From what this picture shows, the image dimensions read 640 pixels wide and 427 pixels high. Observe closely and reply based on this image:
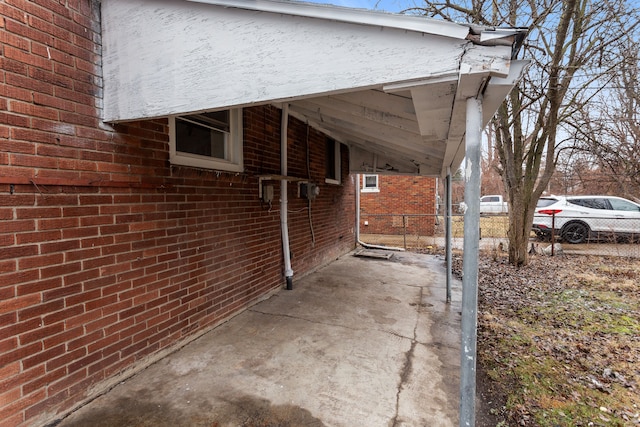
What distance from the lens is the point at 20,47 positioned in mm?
1837

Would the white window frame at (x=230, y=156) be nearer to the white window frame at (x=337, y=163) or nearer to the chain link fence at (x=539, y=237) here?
the white window frame at (x=337, y=163)

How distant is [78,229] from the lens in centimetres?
214

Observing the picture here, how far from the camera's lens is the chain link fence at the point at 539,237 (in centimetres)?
869

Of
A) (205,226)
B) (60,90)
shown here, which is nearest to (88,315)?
(205,226)

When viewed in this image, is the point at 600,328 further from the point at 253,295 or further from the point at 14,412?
the point at 14,412

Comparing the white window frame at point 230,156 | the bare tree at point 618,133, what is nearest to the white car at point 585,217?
the bare tree at point 618,133

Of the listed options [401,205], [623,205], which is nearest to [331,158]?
[401,205]

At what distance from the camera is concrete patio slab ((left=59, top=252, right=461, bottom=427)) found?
212 centimetres

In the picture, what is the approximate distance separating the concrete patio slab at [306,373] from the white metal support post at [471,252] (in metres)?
0.61

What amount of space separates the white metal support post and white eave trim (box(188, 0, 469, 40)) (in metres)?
0.39

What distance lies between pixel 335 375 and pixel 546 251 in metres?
8.74

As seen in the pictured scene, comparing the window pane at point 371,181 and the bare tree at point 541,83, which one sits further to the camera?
the window pane at point 371,181

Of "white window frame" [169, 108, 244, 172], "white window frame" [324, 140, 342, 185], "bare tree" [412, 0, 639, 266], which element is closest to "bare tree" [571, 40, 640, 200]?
"bare tree" [412, 0, 639, 266]

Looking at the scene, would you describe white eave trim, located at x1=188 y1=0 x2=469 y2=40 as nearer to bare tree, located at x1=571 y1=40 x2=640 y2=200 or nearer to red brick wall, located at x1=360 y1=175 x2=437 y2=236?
bare tree, located at x1=571 y1=40 x2=640 y2=200
